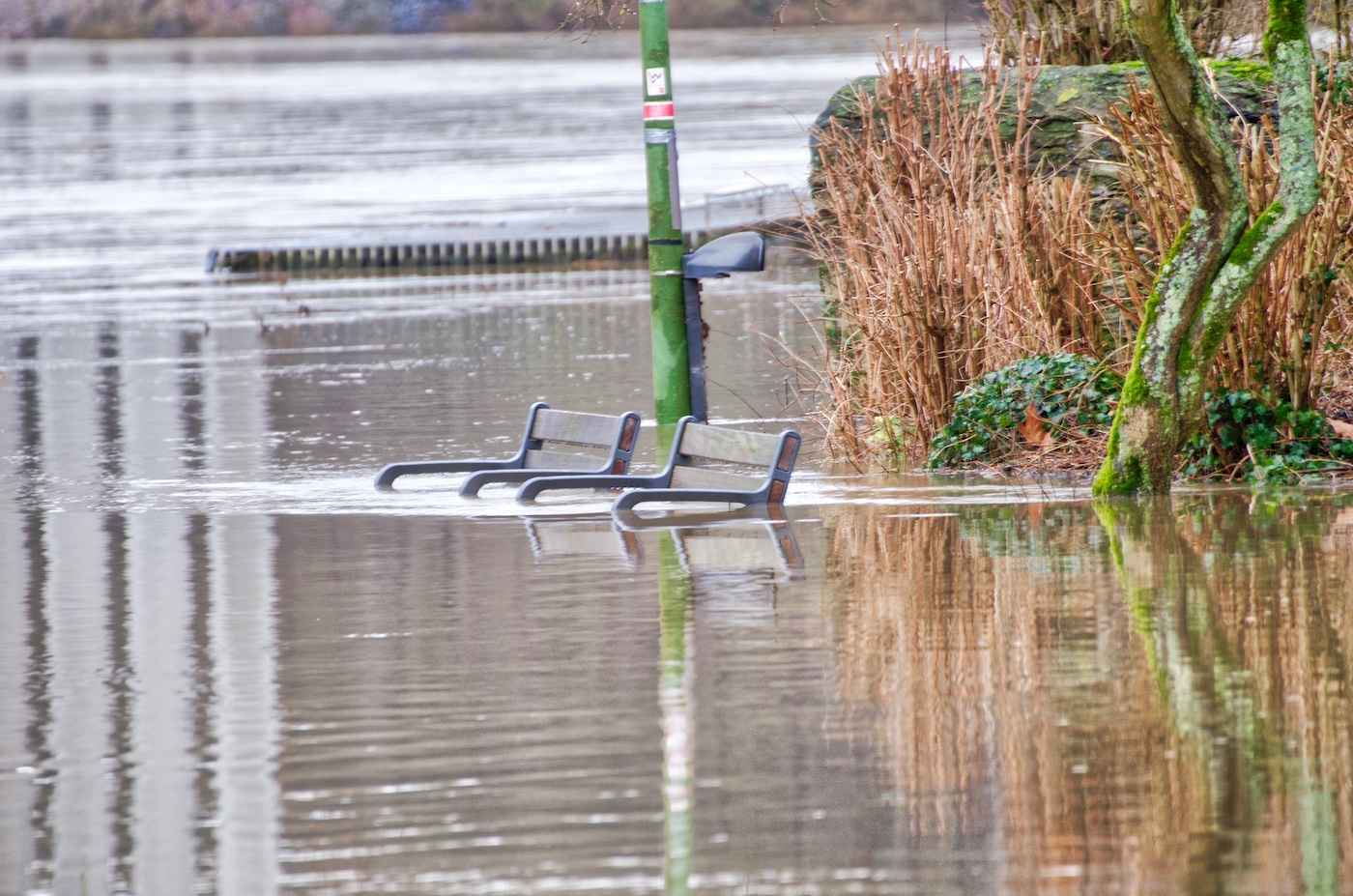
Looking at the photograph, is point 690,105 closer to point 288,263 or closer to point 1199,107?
point 288,263

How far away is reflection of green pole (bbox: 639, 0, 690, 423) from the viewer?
1355cm

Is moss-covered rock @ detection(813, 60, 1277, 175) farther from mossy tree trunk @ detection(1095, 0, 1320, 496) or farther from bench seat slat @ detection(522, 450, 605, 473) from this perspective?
mossy tree trunk @ detection(1095, 0, 1320, 496)

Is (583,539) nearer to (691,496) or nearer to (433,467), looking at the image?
(691,496)

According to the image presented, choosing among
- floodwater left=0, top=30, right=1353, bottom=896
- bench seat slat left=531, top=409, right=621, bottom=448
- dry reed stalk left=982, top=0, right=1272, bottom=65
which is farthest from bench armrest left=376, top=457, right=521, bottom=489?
dry reed stalk left=982, top=0, right=1272, bottom=65

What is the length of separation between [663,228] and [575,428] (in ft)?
7.42

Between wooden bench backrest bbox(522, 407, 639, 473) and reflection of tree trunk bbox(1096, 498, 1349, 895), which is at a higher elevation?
wooden bench backrest bbox(522, 407, 639, 473)

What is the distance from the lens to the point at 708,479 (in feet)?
38.4

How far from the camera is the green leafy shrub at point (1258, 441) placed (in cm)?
1098

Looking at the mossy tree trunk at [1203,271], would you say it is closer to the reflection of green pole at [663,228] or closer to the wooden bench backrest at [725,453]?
the wooden bench backrest at [725,453]

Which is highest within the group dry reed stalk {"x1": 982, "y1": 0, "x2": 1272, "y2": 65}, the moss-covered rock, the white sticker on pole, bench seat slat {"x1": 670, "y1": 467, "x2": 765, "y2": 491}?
dry reed stalk {"x1": 982, "y1": 0, "x2": 1272, "y2": 65}

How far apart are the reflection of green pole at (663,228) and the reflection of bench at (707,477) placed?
2112mm

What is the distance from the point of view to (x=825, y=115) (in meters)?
14.8

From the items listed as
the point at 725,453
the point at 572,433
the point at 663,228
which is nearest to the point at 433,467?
the point at 572,433

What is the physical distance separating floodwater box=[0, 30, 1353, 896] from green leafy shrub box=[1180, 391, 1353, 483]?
522 millimetres
